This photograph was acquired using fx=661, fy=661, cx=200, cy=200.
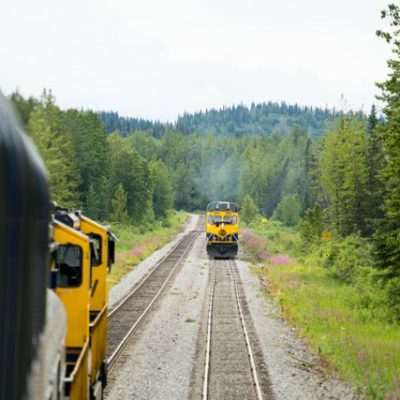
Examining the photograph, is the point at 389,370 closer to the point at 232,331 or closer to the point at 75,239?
the point at 232,331

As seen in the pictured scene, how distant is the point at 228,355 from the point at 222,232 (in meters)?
23.9

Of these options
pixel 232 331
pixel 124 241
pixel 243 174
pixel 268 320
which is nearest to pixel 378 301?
pixel 268 320

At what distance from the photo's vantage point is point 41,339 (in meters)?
5.32

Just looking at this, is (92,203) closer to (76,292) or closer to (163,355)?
(163,355)

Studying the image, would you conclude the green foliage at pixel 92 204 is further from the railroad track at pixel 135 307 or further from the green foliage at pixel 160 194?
the green foliage at pixel 160 194

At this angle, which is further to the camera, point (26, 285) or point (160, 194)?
point (160, 194)

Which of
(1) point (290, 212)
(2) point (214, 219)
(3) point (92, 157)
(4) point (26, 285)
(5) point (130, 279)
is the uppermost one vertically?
(3) point (92, 157)

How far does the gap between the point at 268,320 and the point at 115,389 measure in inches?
343

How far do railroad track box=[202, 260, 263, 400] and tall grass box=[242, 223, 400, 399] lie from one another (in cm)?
170

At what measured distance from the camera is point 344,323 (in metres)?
19.6

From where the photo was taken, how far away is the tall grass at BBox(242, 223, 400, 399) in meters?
13.5

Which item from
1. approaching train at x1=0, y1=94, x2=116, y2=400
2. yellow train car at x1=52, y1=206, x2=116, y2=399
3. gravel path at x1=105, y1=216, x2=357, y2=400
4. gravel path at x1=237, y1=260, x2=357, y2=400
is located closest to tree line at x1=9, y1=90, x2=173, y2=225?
gravel path at x1=105, y1=216, x2=357, y2=400

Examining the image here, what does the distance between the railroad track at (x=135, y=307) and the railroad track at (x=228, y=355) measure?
80.0 inches

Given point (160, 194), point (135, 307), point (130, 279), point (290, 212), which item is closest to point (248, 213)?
point (290, 212)
